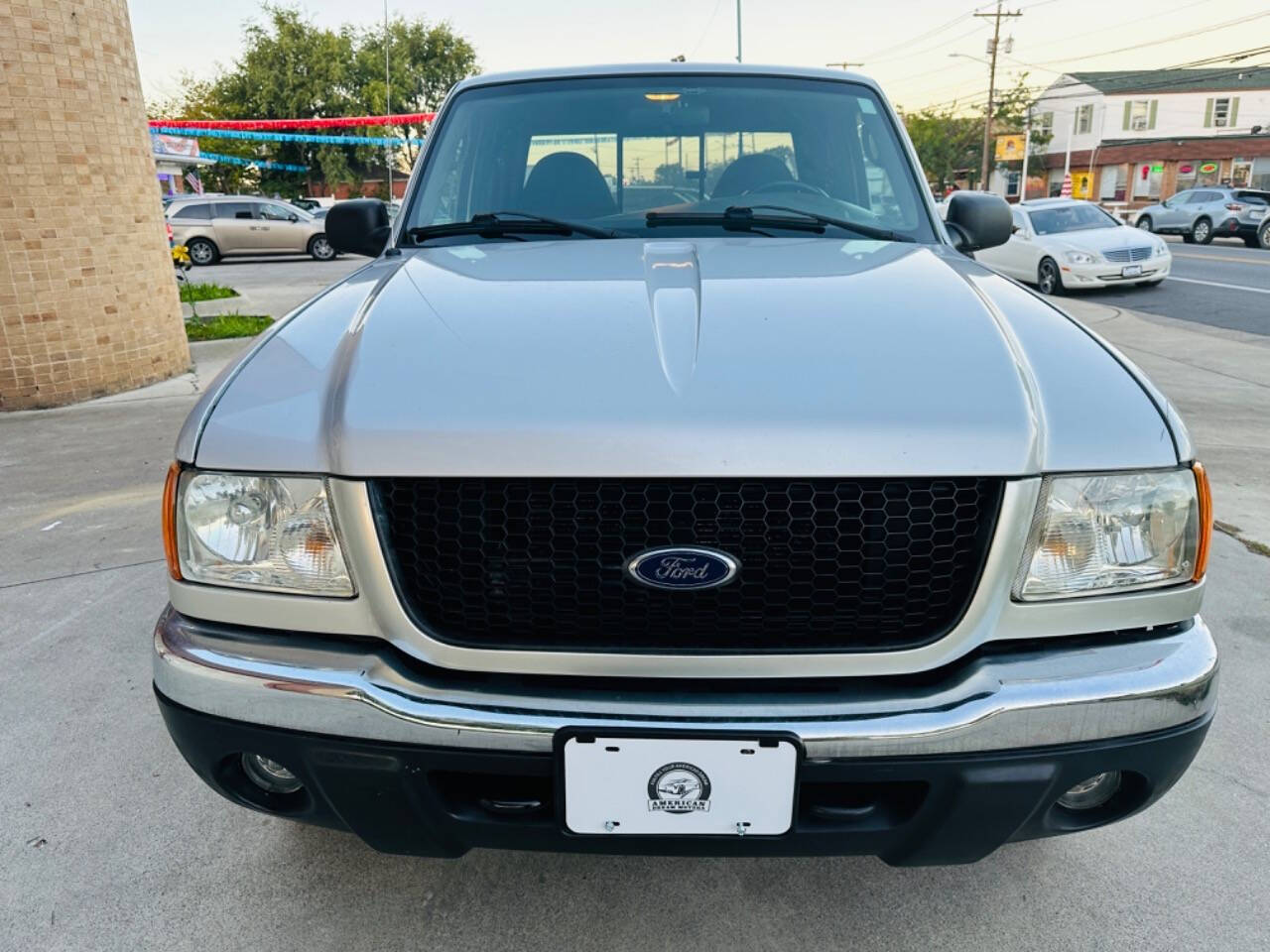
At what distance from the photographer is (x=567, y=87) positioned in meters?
2.89

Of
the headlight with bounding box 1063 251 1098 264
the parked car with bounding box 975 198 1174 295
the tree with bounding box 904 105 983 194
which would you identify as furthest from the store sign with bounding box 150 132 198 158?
the tree with bounding box 904 105 983 194

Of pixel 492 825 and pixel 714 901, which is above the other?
pixel 492 825

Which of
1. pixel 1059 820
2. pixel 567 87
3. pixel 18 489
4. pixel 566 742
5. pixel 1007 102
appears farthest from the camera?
pixel 1007 102

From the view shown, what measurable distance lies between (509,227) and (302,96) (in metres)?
44.8

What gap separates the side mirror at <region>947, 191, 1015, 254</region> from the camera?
2.86m

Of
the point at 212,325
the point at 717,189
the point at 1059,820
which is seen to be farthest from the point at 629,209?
the point at 212,325

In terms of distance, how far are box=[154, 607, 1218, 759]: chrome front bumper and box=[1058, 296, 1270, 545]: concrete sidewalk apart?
283 centimetres

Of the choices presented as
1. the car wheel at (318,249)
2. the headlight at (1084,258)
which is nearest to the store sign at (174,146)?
the car wheel at (318,249)

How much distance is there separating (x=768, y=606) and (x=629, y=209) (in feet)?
5.01

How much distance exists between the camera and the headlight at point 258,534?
1.54 metres

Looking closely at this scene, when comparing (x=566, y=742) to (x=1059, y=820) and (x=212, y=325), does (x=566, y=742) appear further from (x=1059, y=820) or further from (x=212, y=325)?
(x=212, y=325)

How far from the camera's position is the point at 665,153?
2803mm

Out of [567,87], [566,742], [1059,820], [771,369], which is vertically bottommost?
[1059,820]

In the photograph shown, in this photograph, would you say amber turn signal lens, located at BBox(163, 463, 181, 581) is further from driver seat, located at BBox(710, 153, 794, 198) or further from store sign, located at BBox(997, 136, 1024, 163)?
store sign, located at BBox(997, 136, 1024, 163)
